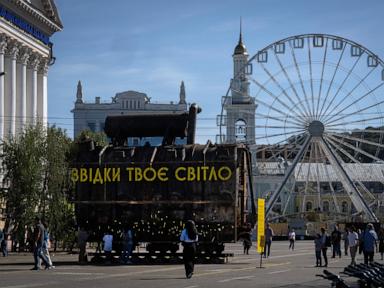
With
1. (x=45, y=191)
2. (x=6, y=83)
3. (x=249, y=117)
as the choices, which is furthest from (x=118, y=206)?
(x=249, y=117)

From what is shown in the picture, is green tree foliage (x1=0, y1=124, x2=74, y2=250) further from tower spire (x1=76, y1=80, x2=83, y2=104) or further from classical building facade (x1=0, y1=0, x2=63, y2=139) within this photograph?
tower spire (x1=76, y1=80, x2=83, y2=104)

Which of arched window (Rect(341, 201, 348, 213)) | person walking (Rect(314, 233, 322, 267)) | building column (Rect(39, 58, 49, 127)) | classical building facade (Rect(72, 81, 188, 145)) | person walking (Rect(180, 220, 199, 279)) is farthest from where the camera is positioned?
classical building facade (Rect(72, 81, 188, 145))

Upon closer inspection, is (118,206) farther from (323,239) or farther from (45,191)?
(45,191)

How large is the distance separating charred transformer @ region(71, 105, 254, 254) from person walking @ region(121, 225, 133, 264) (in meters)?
0.46

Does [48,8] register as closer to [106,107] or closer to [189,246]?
[189,246]

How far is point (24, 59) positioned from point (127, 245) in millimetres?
35550

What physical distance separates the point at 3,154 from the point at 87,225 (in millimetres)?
14599

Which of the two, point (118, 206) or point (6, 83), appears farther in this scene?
point (6, 83)

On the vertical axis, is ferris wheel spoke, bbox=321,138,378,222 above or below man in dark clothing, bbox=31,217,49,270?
above

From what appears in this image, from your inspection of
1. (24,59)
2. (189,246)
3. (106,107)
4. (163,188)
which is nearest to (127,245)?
(163,188)

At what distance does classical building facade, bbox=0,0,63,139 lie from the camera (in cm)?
5997

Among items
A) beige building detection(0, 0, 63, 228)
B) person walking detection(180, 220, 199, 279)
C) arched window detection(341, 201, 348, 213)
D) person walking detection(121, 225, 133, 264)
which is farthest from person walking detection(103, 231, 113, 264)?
arched window detection(341, 201, 348, 213)

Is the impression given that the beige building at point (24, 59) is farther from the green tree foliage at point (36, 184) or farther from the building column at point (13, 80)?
the green tree foliage at point (36, 184)

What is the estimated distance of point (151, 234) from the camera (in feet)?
108
